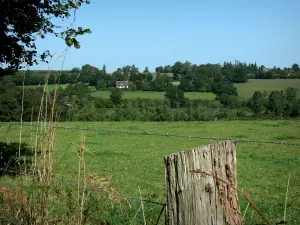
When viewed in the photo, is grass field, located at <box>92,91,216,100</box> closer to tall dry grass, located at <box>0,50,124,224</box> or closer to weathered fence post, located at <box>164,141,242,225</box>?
tall dry grass, located at <box>0,50,124,224</box>

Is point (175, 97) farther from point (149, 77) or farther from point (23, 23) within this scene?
point (23, 23)

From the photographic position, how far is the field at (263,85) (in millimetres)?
52344

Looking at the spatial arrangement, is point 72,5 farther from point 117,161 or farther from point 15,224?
point 117,161

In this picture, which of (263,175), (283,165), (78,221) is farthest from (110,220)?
(283,165)

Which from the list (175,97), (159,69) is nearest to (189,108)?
(175,97)

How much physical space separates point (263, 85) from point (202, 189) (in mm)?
56016

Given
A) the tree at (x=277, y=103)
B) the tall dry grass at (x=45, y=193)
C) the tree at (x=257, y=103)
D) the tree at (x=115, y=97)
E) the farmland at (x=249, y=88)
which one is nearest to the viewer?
the tall dry grass at (x=45, y=193)

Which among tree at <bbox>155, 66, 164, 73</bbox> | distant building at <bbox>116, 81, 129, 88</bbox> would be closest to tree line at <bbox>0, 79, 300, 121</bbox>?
distant building at <bbox>116, 81, 129, 88</bbox>

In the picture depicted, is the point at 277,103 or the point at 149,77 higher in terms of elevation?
the point at 149,77

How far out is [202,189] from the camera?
2.10m

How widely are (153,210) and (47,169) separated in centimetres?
243

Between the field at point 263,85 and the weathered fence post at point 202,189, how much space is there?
50621 millimetres

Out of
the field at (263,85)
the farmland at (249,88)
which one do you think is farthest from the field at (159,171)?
the field at (263,85)

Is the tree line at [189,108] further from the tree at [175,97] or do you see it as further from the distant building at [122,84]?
the distant building at [122,84]
